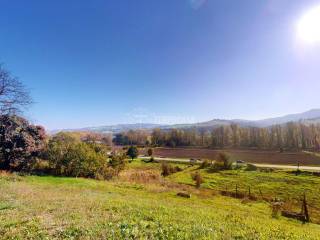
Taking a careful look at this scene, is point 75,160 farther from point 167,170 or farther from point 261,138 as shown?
point 261,138

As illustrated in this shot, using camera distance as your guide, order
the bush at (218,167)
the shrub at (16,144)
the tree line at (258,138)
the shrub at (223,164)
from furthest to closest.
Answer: the tree line at (258,138) < the shrub at (223,164) < the bush at (218,167) < the shrub at (16,144)

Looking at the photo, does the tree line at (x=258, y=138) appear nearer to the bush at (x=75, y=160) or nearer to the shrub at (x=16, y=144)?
the bush at (x=75, y=160)

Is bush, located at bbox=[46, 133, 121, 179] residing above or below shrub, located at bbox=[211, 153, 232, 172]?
above

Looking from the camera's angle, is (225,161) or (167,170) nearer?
(167,170)

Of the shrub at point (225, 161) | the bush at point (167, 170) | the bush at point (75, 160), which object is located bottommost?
the bush at point (167, 170)

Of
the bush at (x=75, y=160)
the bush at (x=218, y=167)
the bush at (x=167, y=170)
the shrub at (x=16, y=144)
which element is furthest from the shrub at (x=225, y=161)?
the shrub at (x=16, y=144)

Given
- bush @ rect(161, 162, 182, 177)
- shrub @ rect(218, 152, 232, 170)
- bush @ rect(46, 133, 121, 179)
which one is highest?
bush @ rect(46, 133, 121, 179)

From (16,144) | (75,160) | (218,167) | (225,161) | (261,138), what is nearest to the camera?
(16,144)

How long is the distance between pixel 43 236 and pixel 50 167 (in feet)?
87.8

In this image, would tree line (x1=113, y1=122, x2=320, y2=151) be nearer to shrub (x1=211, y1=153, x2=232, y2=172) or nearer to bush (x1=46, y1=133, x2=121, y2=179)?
shrub (x1=211, y1=153, x2=232, y2=172)

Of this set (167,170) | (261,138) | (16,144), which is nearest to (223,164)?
(167,170)

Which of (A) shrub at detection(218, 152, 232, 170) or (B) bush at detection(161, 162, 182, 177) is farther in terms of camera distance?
(A) shrub at detection(218, 152, 232, 170)

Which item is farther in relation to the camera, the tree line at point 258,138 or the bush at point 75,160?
the tree line at point 258,138

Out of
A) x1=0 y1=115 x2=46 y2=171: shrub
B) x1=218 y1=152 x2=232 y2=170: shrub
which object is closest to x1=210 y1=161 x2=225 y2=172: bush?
x1=218 y1=152 x2=232 y2=170: shrub
